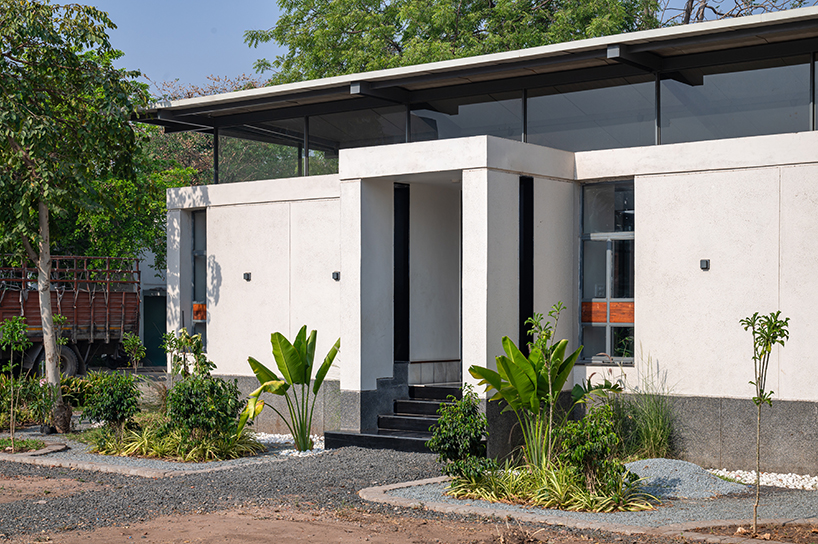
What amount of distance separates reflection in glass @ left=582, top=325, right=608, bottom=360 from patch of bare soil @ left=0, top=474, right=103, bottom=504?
6030 millimetres

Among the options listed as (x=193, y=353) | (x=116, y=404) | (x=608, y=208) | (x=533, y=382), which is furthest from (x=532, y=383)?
(x=116, y=404)

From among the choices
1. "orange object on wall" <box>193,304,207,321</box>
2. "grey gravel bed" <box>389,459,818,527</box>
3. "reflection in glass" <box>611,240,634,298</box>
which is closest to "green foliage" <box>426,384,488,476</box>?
"grey gravel bed" <box>389,459,818,527</box>

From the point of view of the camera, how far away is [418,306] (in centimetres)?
1208

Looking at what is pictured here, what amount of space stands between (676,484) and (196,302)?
8.52 metres

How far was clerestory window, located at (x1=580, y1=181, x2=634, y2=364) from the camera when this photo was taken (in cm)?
1119

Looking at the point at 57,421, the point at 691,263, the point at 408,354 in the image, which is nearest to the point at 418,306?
the point at 408,354

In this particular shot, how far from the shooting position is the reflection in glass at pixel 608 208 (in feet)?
36.8

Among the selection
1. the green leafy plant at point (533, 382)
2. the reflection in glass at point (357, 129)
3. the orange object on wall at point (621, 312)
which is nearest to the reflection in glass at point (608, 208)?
the orange object on wall at point (621, 312)

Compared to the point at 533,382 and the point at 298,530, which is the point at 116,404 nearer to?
the point at 298,530

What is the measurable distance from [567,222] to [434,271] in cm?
199

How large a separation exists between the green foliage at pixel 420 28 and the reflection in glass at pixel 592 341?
12.5 metres

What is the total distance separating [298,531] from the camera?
23.0 feet

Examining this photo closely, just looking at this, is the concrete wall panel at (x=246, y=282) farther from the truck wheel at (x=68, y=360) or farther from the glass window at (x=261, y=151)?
the truck wheel at (x=68, y=360)

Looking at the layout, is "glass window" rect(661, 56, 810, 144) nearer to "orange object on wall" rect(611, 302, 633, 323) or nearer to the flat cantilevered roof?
the flat cantilevered roof
